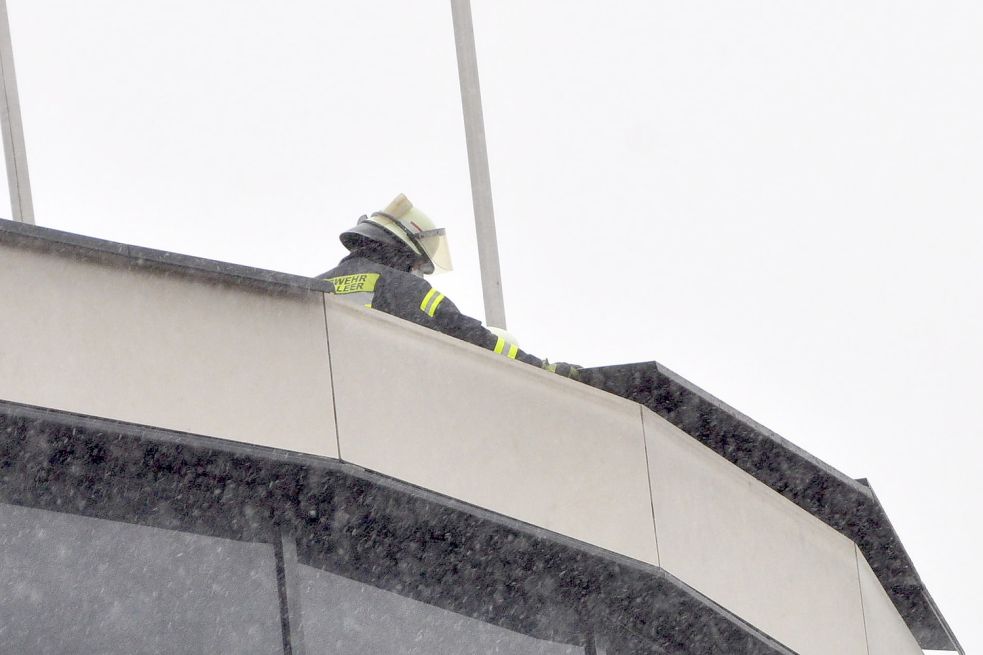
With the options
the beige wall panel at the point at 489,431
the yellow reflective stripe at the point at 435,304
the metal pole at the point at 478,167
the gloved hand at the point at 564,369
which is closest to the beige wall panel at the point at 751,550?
the beige wall panel at the point at 489,431

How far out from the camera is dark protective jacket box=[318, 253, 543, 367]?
292 inches

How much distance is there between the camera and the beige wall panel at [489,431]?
6.78 m

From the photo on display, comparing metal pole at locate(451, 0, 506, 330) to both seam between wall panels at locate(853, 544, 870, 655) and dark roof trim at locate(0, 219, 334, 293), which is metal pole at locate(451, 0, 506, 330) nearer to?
seam between wall panels at locate(853, 544, 870, 655)

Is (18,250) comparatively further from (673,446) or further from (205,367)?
(673,446)

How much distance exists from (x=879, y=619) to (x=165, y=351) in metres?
4.64

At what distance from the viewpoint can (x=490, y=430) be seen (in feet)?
23.5

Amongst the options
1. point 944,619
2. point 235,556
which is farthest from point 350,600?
point 944,619

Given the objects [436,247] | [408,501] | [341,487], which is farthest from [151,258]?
[436,247]

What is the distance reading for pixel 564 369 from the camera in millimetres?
7656

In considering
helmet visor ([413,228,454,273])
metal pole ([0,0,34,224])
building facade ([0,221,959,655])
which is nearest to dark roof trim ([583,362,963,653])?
building facade ([0,221,959,655])

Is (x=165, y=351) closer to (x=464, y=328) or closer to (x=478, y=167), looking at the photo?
(x=464, y=328)

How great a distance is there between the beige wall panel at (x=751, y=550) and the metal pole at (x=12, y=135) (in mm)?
6703

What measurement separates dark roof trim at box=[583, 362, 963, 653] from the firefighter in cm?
36

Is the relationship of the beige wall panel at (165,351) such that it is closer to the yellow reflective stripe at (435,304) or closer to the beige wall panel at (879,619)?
the yellow reflective stripe at (435,304)
